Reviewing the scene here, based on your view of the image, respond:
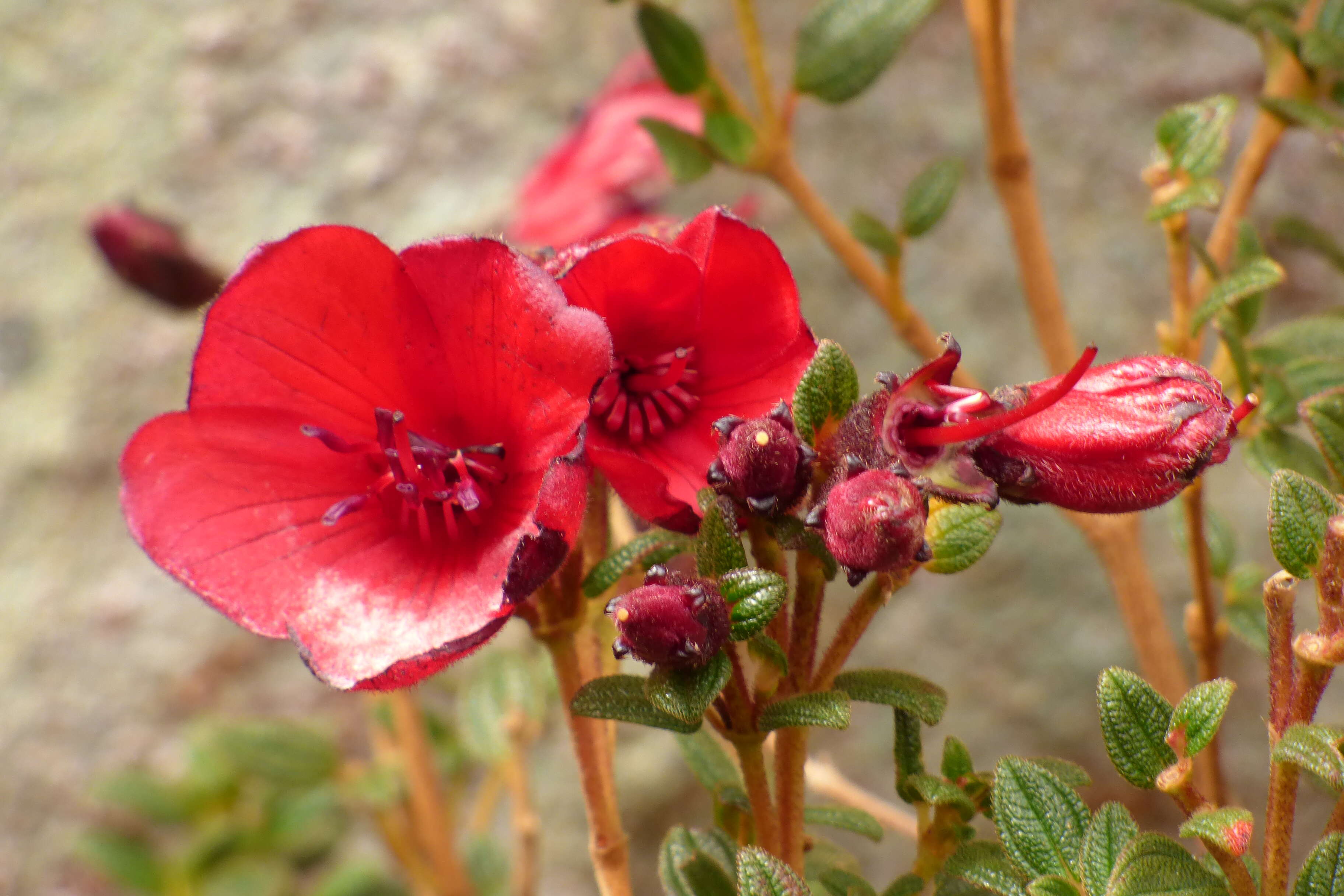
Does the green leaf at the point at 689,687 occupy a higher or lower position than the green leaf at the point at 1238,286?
lower

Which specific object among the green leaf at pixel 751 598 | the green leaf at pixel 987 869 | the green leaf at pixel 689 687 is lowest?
the green leaf at pixel 987 869

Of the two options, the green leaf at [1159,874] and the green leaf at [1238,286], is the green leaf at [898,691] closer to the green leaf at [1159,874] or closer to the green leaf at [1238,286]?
the green leaf at [1159,874]

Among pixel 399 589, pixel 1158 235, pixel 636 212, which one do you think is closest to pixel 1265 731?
pixel 1158 235

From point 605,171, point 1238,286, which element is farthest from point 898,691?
point 605,171

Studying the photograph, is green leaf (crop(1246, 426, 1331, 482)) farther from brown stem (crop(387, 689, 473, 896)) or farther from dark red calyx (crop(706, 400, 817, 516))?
brown stem (crop(387, 689, 473, 896))

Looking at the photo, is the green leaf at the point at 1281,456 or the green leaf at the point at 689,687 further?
the green leaf at the point at 1281,456

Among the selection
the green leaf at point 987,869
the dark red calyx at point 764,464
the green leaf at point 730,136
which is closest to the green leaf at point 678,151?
the green leaf at point 730,136
